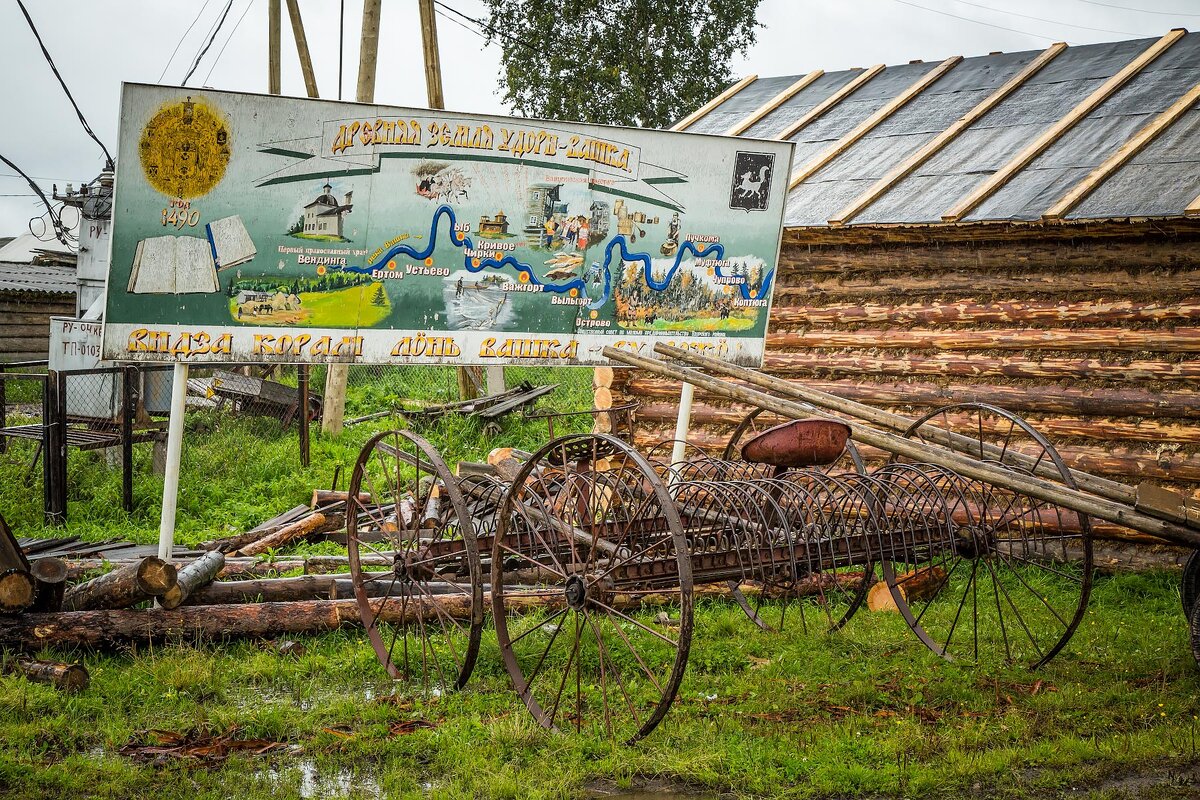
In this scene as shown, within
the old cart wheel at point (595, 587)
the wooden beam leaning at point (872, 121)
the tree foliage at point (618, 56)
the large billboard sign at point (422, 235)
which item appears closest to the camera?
the old cart wheel at point (595, 587)

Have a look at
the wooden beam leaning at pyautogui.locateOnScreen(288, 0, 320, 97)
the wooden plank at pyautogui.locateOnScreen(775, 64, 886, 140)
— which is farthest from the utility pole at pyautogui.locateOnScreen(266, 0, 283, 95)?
the wooden plank at pyautogui.locateOnScreen(775, 64, 886, 140)

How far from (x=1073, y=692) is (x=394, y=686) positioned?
14.1 feet

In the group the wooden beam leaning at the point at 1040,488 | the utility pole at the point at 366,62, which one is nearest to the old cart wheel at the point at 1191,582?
the wooden beam leaning at the point at 1040,488

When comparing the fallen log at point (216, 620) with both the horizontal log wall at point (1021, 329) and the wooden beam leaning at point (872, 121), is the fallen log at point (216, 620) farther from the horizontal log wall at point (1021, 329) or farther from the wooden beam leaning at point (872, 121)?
the wooden beam leaning at point (872, 121)

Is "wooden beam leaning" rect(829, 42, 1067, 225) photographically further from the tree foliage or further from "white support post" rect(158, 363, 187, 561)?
the tree foliage

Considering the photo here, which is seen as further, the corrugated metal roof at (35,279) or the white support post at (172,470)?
the corrugated metal roof at (35,279)

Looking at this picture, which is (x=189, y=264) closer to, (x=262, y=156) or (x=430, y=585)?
(x=262, y=156)

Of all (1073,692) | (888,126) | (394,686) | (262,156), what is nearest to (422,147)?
(262,156)

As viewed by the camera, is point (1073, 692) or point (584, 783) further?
point (1073, 692)

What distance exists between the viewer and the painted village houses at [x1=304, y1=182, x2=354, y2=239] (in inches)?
326

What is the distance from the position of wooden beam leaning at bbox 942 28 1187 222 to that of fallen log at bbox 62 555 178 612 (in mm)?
7471

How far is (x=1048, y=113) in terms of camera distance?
12031 mm

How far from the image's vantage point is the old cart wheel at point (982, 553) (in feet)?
22.8

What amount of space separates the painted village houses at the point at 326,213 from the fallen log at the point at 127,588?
2709mm
